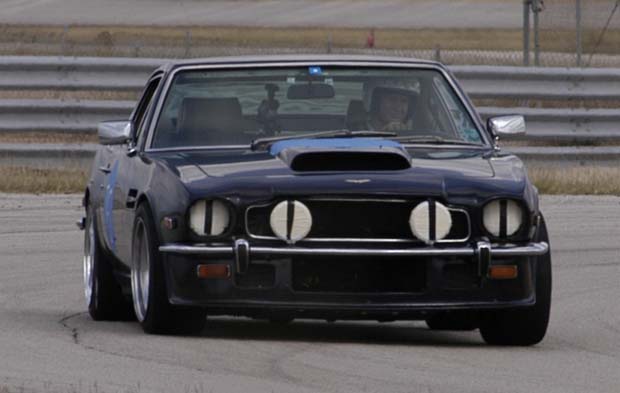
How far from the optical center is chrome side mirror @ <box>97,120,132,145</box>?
30.7 feet

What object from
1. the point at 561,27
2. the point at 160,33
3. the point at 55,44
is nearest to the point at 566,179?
the point at 561,27

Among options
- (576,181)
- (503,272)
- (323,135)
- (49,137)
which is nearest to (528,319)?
(503,272)

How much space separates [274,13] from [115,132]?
225 feet

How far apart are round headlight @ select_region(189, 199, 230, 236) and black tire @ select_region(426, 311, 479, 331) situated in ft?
3.23

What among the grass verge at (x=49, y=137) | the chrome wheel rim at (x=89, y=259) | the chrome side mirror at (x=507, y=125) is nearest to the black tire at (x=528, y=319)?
the chrome side mirror at (x=507, y=125)

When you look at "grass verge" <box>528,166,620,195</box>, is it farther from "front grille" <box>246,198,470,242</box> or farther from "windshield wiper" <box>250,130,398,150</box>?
"front grille" <box>246,198,470,242</box>

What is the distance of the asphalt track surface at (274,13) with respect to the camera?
235 feet

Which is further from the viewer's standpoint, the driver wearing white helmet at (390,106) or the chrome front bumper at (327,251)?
the driver wearing white helmet at (390,106)

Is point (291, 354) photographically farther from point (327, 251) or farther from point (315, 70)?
point (315, 70)

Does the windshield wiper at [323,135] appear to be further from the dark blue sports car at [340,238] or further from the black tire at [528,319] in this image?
the black tire at [528,319]

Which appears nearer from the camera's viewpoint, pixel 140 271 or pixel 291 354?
pixel 291 354

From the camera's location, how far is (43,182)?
17.2m

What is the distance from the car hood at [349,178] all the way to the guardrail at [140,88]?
10413 mm

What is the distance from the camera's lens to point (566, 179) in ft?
57.8
